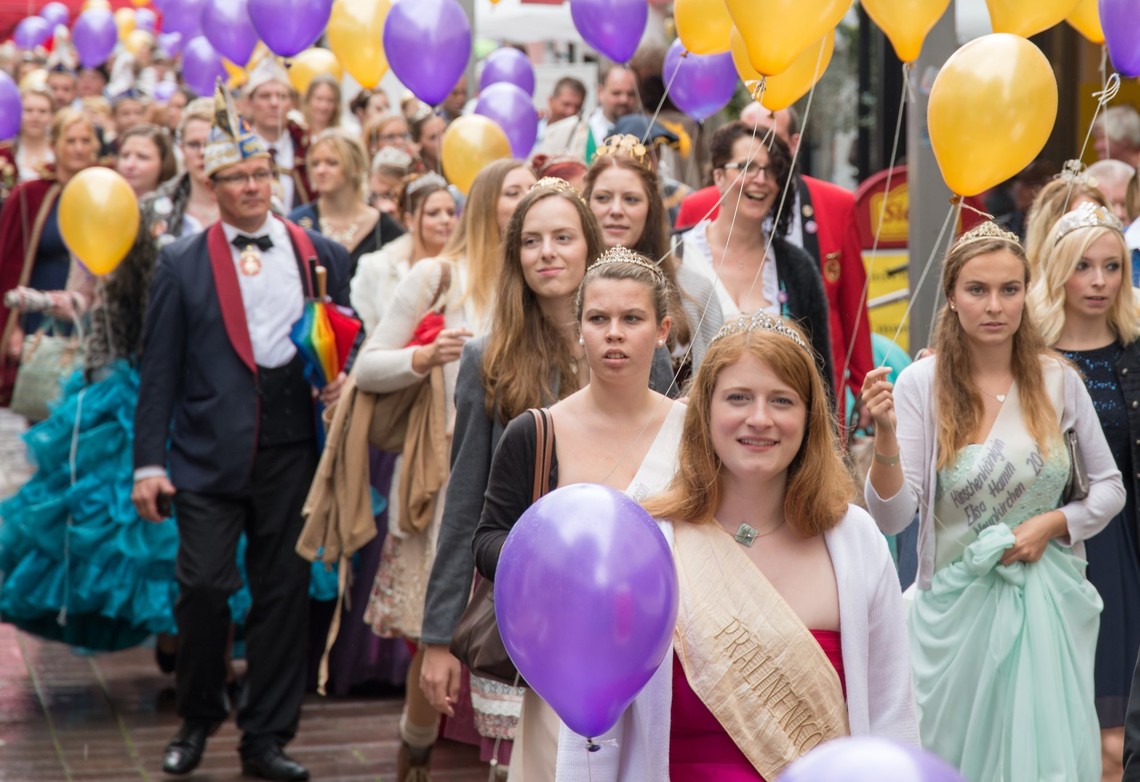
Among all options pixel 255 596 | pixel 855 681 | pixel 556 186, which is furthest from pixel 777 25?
pixel 255 596

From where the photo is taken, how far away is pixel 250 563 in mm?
6812

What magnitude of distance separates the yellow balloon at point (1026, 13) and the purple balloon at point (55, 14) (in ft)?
58.0

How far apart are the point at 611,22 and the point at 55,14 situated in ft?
52.2

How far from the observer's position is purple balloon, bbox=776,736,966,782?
202 centimetres

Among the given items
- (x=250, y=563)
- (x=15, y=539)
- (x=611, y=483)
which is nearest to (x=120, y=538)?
(x=15, y=539)

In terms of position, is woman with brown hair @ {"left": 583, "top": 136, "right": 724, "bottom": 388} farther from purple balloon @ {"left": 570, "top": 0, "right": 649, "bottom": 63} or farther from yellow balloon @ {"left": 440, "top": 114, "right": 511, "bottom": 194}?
yellow balloon @ {"left": 440, "top": 114, "right": 511, "bottom": 194}

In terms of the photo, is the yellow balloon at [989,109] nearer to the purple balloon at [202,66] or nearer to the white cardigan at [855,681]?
the white cardigan at [855,681]

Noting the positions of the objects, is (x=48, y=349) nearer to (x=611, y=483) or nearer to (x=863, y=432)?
(x=863, y=432)

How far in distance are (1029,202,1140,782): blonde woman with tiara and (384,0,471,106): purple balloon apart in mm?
2907

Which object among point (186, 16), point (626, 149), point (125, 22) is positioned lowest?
point (626, 149)

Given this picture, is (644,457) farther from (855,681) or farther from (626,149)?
(626,149)

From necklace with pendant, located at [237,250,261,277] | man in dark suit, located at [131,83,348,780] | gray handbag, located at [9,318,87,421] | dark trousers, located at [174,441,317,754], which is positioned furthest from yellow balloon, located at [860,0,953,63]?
gray handbag, located at [9,318,87,421]

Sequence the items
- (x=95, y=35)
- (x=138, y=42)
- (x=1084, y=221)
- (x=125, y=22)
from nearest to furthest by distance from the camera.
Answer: (x=1084, y=221) < (x=95, y=35) < (x=138, y=42) < (x=125, y=22)

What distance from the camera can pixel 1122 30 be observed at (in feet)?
16.5
